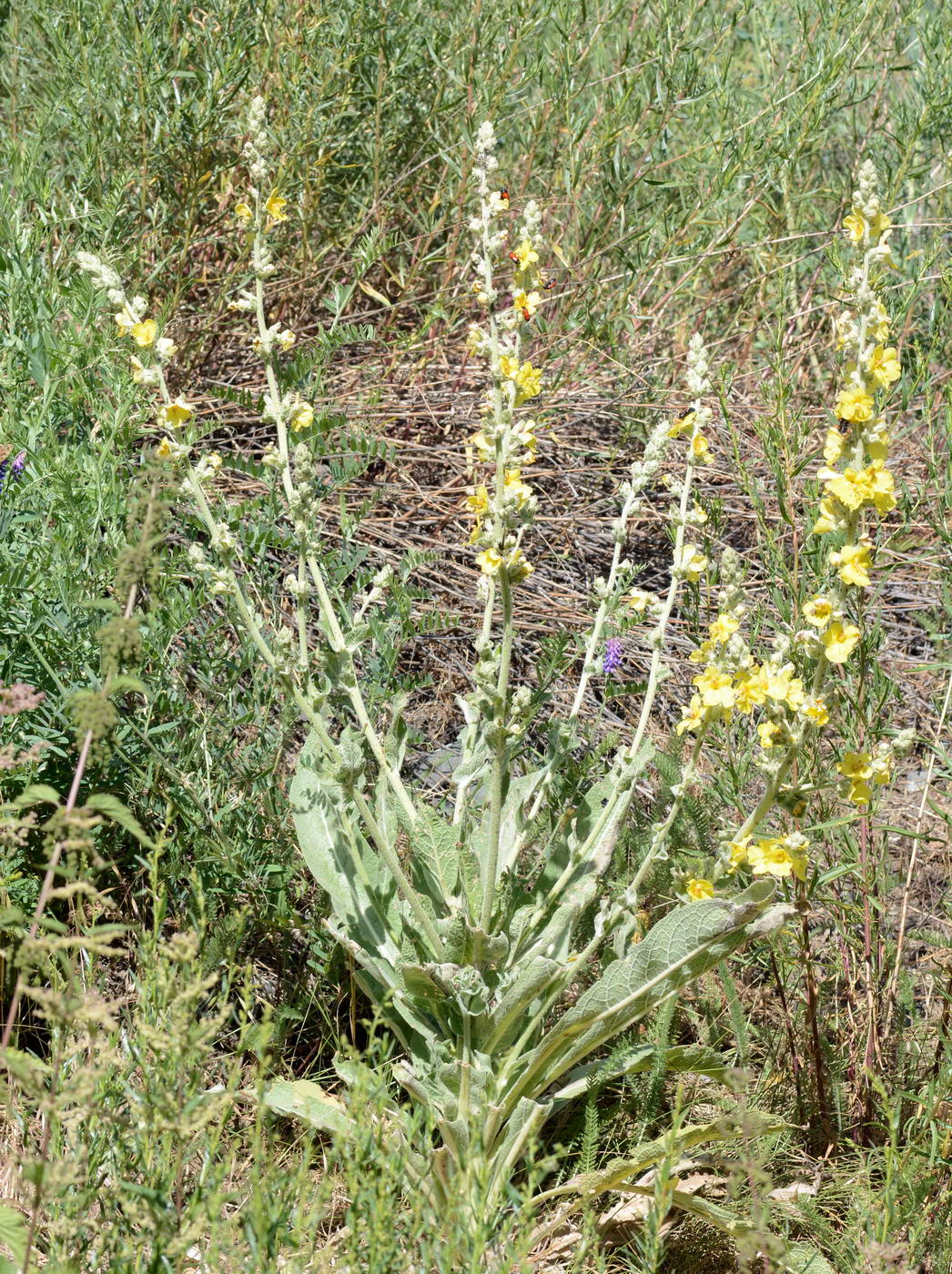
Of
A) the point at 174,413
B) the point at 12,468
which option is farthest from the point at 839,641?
the point at 12,468

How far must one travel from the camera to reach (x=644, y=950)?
212cm

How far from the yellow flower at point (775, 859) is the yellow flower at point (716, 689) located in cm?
24

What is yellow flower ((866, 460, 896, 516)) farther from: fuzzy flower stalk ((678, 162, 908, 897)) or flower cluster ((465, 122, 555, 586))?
flower cluster ((465, 122, 555, 586))

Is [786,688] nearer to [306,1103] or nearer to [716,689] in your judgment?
[716,689]

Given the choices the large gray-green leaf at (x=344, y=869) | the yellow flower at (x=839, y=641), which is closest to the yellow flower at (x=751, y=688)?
the yellow flower at (x=839, y=641)

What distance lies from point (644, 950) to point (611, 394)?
2571mm

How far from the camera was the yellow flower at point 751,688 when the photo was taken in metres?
1.97

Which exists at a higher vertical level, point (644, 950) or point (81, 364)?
point (81, 364)

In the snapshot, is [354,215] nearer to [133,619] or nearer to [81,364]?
[81,364]

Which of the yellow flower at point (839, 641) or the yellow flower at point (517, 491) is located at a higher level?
the yellow flower at point (517, 491)

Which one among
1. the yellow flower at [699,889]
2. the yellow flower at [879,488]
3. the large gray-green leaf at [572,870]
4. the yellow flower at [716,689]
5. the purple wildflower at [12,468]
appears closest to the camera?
the yellow flower at [879,488]

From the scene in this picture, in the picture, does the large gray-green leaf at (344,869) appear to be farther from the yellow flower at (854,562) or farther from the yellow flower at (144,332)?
the yellow flower at (854,562)

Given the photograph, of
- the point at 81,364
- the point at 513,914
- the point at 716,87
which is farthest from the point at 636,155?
the point at 513,914

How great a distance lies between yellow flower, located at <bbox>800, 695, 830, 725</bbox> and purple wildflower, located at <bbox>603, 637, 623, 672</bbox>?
4.10 feet
